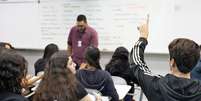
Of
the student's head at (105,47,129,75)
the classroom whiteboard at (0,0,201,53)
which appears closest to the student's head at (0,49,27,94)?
the student's head at (105,47,129,75)

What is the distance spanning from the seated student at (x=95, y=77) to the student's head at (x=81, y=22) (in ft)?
6.42

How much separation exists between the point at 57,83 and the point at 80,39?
3152 mm

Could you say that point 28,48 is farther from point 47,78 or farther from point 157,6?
point 47,78

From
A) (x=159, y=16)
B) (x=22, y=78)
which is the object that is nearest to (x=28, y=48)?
(x=159, y=16)

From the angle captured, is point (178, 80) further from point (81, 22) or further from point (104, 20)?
point (104, 20)

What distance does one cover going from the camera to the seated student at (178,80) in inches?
62.6

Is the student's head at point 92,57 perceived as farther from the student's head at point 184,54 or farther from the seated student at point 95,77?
the student's head at point 184,54

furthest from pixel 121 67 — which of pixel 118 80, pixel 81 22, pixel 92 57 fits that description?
pixel 81 22

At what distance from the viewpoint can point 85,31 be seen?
524 centimetres

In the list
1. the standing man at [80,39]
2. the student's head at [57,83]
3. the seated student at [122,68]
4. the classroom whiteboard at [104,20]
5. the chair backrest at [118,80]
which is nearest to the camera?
the student's head at [57,83]

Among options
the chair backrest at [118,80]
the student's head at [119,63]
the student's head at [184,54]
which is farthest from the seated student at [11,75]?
the student's head at [119,63]

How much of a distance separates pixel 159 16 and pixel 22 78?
12.9 feet

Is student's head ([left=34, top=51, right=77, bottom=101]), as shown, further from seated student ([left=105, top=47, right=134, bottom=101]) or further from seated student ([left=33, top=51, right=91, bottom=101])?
seated student ([left=105, top=47, right=134, bottom=101])

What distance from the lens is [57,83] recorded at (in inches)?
85.8
